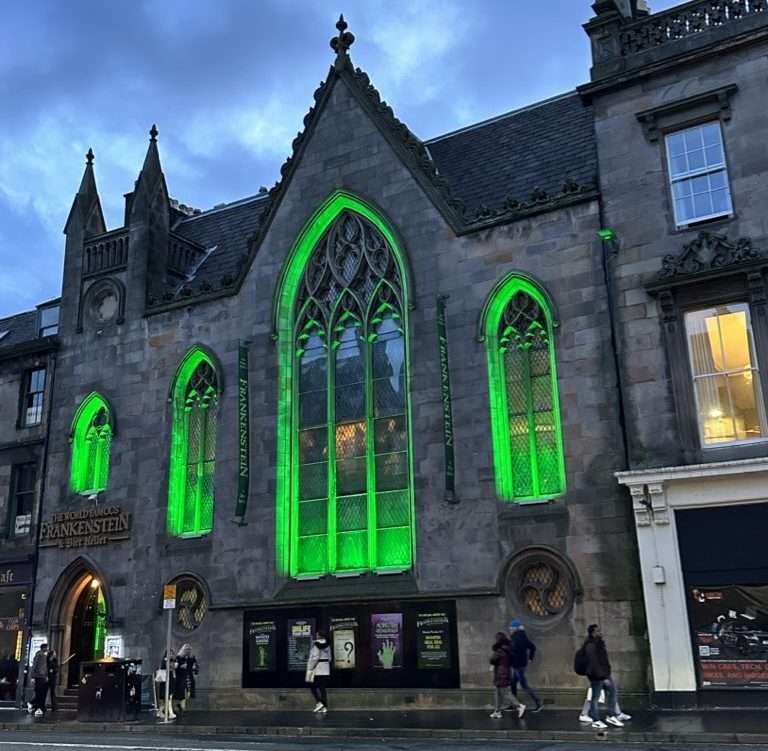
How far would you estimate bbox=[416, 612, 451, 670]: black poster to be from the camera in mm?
21250

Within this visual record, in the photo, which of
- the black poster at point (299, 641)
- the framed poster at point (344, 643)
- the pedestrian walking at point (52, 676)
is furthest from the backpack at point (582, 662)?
the pedestrian walking at point (52, 676)

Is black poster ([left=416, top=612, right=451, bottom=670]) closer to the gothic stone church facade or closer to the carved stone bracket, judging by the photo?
the gothic stone church facade

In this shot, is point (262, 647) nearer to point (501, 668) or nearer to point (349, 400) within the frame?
point (349, 400)

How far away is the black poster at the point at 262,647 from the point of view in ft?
77.4

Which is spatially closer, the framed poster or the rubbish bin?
the rubbish bin

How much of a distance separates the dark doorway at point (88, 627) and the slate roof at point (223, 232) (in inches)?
419

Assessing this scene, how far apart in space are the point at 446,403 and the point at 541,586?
5007 mm

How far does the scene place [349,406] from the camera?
24.8 metres

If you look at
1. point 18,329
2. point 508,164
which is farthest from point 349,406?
point 18,329

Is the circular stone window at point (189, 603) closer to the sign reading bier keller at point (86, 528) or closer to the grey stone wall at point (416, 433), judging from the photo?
the grey stone wall at point (416, 433)

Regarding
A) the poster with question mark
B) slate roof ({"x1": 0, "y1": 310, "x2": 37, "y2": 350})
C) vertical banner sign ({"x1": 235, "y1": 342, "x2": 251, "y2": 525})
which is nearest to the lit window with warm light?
the poster with question mark

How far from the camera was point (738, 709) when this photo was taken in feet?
56.6

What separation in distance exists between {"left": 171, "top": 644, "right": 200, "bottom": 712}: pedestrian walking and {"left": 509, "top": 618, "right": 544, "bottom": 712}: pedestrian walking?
8434 millimetres

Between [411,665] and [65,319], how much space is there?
17.5 m
